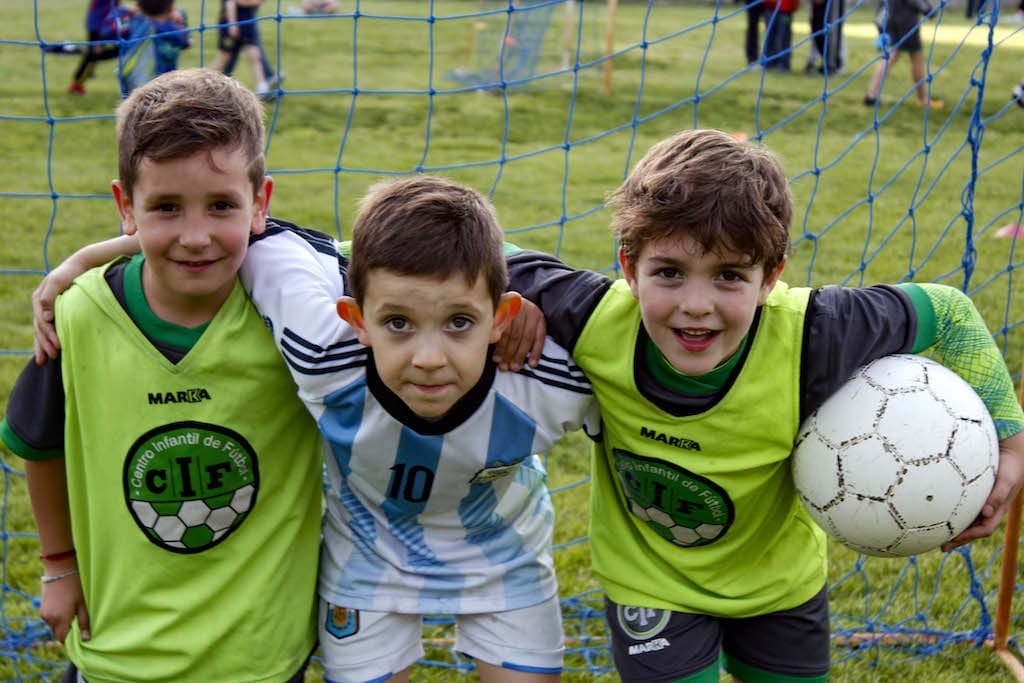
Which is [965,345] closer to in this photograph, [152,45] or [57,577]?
[57,577]

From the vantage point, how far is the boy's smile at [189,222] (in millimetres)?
2016

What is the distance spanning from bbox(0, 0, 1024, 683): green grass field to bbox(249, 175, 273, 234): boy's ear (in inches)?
33.7

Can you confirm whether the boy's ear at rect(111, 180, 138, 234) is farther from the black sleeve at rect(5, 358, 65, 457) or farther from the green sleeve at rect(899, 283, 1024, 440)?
the green sleeve at rect(899, 283, 1024, 440)

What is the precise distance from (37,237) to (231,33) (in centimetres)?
491

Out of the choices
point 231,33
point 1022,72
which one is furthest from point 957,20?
point 231,33

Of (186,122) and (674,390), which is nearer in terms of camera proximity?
(186,122)

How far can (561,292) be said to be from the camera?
7.20ft

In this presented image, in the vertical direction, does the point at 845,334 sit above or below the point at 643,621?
above

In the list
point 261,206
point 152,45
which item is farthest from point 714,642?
point 152,45

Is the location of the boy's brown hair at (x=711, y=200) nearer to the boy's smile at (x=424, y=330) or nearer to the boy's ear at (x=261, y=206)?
the boy's smile at (x=424, y=330)

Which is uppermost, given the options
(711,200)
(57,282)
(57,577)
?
(711,200)

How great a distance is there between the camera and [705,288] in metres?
2.05

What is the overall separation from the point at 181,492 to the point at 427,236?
25.5 inches

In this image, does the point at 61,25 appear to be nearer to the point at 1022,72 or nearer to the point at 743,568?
the point at 1022,72
